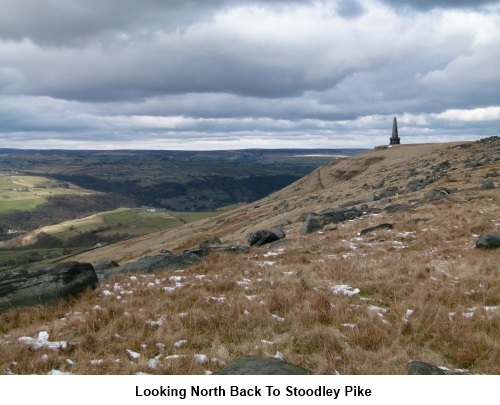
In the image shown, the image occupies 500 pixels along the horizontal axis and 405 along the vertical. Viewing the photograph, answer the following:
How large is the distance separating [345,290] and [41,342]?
27.1 ft

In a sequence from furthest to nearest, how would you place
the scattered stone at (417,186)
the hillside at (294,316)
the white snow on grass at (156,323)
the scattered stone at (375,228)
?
the scattered stone at (417,186) → the scattered stone at (375,228) → the white snow on grass at (156,323) → the hillside at (294,316)

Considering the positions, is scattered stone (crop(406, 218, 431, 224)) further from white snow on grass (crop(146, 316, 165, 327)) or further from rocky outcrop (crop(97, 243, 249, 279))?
white snow on grass (crop(146, 316, 165, 327))

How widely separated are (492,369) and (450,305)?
3.61 m

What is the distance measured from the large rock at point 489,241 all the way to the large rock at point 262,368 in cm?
1243

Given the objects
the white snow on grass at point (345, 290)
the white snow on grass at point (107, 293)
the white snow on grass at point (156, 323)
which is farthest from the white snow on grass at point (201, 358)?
the white snow on grass at point (107, 293)

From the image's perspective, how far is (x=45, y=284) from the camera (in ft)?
40.8

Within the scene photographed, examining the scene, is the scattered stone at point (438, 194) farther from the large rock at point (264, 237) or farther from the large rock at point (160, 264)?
the large rock at point (160, 264)

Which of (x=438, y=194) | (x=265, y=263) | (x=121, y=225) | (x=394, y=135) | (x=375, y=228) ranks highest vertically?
(x=394, y=135)

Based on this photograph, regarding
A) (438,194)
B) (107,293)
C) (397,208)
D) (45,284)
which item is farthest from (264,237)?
(45,284)

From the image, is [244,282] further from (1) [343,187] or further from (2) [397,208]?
(1) [343,187]

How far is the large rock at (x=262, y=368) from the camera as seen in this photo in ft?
21.3
